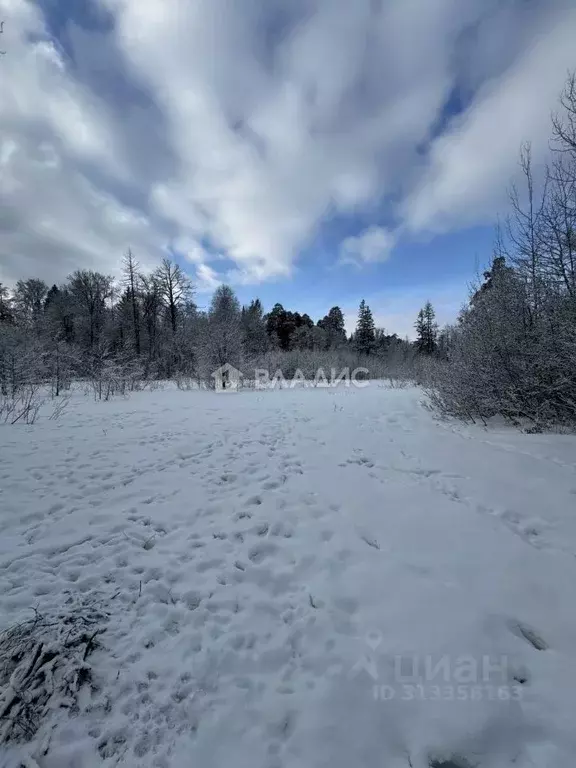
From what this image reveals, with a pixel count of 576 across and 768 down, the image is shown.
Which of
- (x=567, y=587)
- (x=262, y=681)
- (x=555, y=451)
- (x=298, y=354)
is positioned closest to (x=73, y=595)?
(x=262, y=681)

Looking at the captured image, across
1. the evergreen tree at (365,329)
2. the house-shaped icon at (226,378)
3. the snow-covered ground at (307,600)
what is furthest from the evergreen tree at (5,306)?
the evergreen tree at (365,329)

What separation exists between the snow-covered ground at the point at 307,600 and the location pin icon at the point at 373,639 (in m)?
0.01

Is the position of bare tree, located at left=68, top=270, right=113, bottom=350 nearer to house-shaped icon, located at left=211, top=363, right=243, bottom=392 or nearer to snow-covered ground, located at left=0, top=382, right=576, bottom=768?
house-shaped icon, located at left=211, top=363, right=243, bottom=392

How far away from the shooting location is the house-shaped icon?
14.3 meters

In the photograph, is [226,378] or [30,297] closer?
[226,378]

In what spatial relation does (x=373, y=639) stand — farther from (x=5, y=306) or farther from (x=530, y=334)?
(x=5, y=306)

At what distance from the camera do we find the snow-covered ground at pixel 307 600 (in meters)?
1.48

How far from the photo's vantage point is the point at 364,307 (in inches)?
1486

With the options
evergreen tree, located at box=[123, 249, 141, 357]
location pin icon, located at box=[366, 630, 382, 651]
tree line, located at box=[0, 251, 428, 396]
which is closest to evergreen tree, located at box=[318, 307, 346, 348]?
tree line, located at box=[0, 251, 428, 396]

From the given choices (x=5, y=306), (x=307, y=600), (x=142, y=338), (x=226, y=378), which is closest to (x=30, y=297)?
(x=5, y=306)

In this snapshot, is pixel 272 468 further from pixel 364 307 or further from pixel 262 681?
pixel 364 307

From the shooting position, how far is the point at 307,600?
234cm

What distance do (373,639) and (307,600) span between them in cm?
54

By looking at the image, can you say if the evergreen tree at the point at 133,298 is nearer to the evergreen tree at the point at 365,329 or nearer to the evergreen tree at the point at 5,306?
the evergreen tree at the point at 5,306
